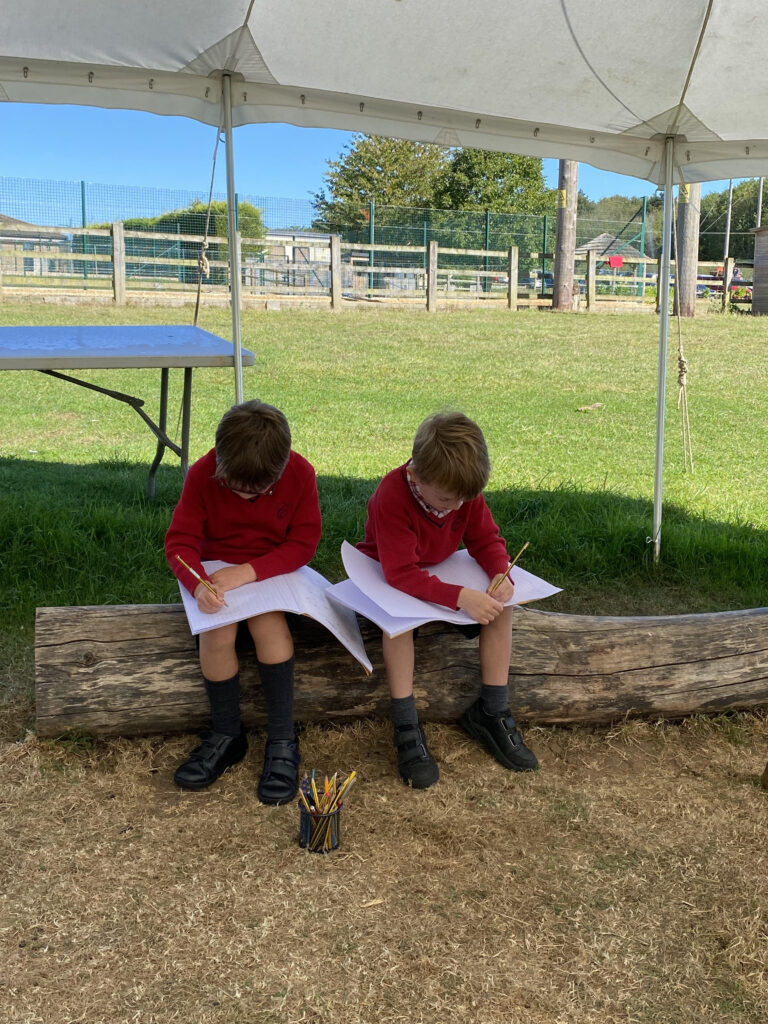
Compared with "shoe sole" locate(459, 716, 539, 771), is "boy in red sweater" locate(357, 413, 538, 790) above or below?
above

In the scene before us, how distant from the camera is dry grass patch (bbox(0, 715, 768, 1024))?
1.86 meters

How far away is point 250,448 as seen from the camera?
8.06 ft

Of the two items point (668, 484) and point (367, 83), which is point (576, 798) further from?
point (668, 484)

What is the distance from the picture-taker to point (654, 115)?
146 inches

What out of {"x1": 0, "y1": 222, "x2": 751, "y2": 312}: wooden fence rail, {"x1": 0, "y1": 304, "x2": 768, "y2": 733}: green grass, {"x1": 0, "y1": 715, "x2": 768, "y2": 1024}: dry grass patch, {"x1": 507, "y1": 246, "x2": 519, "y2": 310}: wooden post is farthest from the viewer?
{"x1": 507, "y1": 246, "x2": 519, "y2": 310}: wooden post

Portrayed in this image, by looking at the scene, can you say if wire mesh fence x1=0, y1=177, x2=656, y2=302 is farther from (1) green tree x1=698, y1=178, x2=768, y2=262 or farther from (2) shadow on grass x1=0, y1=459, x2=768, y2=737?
(1) green tree x1=698, y1=178, x2=768, y2=262

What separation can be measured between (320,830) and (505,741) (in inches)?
27.9

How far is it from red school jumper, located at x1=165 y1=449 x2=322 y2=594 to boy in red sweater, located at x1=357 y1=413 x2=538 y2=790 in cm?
22

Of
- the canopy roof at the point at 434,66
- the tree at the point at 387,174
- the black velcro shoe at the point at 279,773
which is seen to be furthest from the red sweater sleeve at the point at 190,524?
the tree at the point at 387,174

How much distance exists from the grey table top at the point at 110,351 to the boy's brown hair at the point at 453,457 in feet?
4.97

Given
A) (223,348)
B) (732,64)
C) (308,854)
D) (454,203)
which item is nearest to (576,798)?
(308,854)

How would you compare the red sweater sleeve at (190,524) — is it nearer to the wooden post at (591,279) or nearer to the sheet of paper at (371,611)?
the sheet of paper at (371,611)

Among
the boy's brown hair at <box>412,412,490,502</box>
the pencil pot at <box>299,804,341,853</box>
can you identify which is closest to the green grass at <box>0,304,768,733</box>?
the pencil pot at <box>299,804,341,853</box>

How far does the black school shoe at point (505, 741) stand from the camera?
275cm
